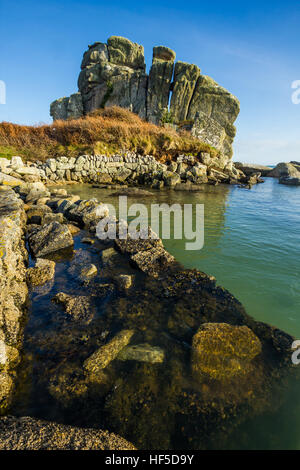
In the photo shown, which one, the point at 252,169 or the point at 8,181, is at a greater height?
→ the point at 252,169

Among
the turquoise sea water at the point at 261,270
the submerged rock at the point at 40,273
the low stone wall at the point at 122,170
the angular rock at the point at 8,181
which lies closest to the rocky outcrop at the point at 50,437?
the turquoise sea water at the point at 261,270

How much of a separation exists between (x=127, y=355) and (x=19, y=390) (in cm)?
144

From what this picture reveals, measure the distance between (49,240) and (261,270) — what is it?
259 inches

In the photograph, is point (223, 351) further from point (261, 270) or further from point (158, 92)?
point (158, 92)

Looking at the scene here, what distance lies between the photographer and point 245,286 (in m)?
5.20

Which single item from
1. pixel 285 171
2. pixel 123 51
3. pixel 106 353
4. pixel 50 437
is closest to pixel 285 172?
pixel 285 171

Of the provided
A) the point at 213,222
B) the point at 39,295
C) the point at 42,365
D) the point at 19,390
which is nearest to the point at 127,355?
the point at 42,365

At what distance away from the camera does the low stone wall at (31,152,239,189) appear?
63.6 ft

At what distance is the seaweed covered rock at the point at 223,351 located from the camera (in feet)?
9.64

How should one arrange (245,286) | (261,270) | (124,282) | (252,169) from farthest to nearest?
(252,169) < (261,270) < (245,286) < (124,282)

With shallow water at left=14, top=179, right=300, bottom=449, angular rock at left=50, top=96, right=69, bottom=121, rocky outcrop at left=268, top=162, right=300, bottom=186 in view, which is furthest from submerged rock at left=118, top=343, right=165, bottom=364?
angular rock at left=50, top=96, right=69, bottom=121

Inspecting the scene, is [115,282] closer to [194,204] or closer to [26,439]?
[26,439]

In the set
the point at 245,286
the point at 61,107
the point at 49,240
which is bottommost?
→ the point at 245,286

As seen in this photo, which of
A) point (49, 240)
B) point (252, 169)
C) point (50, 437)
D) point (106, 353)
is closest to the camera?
point (50, 437)
